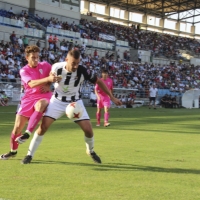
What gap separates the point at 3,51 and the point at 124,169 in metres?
26.2

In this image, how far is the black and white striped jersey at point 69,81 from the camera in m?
7.64

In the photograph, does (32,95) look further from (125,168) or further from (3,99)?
(3,99)

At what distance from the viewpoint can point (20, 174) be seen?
682 cm

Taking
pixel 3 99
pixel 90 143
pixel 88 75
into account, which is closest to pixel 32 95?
pixel 88 75

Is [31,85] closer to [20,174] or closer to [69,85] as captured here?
[69,85]

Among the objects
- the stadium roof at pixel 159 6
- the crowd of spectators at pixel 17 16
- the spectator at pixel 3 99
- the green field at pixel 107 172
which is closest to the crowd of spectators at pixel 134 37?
the crowd of spectators at pixel 17 16

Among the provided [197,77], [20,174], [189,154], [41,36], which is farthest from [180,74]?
[20,174]

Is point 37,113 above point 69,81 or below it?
below

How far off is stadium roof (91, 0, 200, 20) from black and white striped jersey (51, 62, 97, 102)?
66.5m

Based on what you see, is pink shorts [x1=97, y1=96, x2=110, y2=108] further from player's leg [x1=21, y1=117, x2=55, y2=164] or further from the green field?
player's leg [x1=21, y1=117, x2=55, y2=164]

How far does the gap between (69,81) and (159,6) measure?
75.9 meters

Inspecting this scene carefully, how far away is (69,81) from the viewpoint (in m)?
7.67

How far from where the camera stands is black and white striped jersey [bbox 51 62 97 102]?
764 cm

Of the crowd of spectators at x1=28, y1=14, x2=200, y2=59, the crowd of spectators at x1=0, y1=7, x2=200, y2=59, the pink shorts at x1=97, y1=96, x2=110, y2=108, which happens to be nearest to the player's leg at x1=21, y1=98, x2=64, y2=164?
the pink shorts at x1=97, y1=96, x2=110, y2=108
